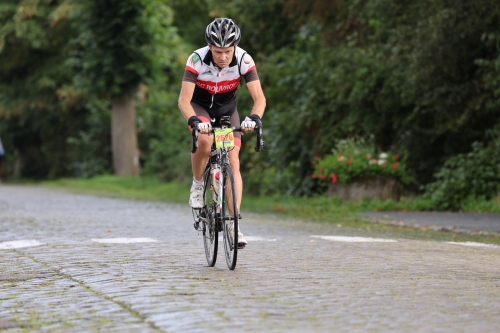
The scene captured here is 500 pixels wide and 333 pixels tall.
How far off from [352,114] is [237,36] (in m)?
12.8

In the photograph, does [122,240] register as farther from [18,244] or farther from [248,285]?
[248,285]

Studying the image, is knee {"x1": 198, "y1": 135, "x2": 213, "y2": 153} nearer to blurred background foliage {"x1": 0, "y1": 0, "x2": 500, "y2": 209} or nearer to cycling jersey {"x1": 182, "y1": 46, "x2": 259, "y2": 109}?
cycling jersey {"x1": 182, "y1": 46, "x2": 259, "y2": 109}

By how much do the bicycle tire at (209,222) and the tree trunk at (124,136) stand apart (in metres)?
29.7

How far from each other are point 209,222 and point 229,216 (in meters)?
0.46

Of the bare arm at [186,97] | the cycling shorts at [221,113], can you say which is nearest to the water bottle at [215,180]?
the cycling shorts at [221,113]

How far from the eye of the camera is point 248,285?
317 inches

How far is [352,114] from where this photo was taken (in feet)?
72.2

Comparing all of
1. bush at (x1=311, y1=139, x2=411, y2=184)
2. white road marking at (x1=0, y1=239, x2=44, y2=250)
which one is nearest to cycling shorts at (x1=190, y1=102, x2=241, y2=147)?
white road marking at (x1=0, y1=239, x2=44, y2=250)

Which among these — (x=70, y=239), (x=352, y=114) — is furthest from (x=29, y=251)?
(x=352, y=114)

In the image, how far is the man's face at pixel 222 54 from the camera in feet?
30.9

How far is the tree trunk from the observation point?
129ft

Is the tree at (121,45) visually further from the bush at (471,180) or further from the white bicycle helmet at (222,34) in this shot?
the white bicycle helmet at (222,34)

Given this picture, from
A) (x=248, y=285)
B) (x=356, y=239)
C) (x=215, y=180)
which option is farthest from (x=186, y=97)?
(x=356, y=239)

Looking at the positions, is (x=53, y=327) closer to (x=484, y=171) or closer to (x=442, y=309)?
(x=442, y=309)
